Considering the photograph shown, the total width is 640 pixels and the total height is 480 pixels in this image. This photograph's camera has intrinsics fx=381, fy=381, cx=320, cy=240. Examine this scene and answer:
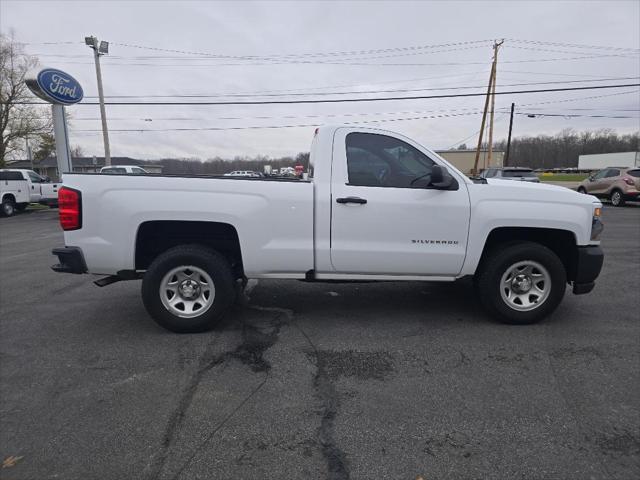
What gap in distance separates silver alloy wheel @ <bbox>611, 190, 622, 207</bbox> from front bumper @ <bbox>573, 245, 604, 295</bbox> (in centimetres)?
1772

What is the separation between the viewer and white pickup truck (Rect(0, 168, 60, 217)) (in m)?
17.7

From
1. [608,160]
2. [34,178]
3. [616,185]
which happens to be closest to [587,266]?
[616,185]

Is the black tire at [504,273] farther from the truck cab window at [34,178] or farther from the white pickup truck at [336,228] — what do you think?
the truck cab window at [34,178]

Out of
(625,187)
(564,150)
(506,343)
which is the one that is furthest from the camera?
(564,150)

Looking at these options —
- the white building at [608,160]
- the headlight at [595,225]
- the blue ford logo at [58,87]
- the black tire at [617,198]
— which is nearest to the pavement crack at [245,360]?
the headlight at [595,225]

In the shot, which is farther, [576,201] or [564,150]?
[564,150]

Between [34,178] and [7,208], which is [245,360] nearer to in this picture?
[7,208]

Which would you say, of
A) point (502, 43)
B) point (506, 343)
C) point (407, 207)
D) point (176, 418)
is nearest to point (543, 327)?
point (506, 343)

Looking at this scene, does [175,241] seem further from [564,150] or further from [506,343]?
[564,150]

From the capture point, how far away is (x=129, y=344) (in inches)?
145

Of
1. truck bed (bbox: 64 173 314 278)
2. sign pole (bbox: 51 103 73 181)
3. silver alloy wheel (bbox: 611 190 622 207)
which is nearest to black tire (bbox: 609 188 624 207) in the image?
silver alloy wheel (bbox: 611 190 622 207)

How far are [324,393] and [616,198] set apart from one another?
68.1 feet

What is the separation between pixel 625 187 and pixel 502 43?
1472 cm

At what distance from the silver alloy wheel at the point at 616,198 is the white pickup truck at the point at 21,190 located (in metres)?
25.8
